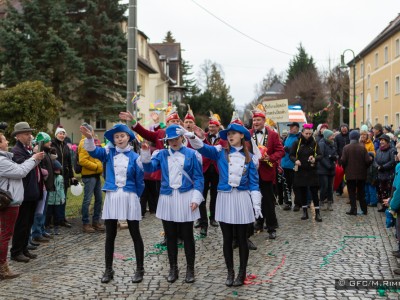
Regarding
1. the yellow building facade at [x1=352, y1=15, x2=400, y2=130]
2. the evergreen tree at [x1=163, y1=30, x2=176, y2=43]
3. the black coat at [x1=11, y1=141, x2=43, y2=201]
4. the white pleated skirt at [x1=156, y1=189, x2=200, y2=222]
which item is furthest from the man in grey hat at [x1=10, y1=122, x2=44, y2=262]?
the evergreen tree at [x1=163, y1=30, x2=176, y2=43]

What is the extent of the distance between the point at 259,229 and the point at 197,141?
3.98 m

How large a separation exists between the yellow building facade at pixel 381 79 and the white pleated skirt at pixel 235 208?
33.6 m

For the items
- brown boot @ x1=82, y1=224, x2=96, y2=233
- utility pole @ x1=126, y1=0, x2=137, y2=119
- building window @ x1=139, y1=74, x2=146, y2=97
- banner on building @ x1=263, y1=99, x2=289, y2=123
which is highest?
building window @ x1=139, y1=74, x2=146, y2=97

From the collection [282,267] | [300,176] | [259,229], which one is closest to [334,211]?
[300,176]

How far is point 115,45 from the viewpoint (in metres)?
28.3

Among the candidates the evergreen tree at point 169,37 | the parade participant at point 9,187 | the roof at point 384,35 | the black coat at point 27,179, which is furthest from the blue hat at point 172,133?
the evergreen tree at point 169,37

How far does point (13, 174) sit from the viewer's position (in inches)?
256

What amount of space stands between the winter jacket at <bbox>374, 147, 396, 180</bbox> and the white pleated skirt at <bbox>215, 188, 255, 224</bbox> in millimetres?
6265

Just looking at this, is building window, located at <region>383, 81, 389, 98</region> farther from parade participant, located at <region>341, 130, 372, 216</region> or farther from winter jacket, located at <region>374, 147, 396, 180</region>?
parade participant, located at <region>341, 130, 372, 216</region>

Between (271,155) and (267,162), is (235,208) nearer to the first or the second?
(267,162)

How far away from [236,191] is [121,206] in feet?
4.80

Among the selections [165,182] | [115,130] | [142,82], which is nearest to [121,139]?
[115,130]

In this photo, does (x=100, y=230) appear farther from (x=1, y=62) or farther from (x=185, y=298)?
(x=1, y=62)

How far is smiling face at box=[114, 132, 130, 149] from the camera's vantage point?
249 inches
